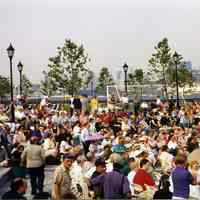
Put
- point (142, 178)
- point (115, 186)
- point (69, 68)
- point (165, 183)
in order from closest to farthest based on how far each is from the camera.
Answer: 1. point (115, 186)
2. point (165, 183)
3. point (142, 178)
4. point (69, 68)

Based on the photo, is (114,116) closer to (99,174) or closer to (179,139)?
(179,139)

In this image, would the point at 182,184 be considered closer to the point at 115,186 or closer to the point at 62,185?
the point at 115,186

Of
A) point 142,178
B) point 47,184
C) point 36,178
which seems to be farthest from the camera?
point 47,184

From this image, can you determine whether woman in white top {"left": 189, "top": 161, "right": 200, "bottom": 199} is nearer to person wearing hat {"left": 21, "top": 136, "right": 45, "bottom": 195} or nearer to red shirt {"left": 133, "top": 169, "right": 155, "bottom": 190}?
red shirt {"left": 133, "top": 169, "right": 155, "bottom": 190}

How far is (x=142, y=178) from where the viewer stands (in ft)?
38.1

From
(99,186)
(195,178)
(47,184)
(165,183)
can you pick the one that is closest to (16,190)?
(99,186)

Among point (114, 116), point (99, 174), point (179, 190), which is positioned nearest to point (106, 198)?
point (99, 174)

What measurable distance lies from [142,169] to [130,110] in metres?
24.0

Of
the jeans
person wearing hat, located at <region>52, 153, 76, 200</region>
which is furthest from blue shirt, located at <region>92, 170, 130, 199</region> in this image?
the jeans

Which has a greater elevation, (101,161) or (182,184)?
(101,161)

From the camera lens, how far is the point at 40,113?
2814cm

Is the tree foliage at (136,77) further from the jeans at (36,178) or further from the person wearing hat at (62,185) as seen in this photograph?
the person wearing hat at (62,185)

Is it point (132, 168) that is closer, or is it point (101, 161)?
point (101, 161)

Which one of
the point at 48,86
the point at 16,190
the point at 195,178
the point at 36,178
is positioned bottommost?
the point at 36,178
